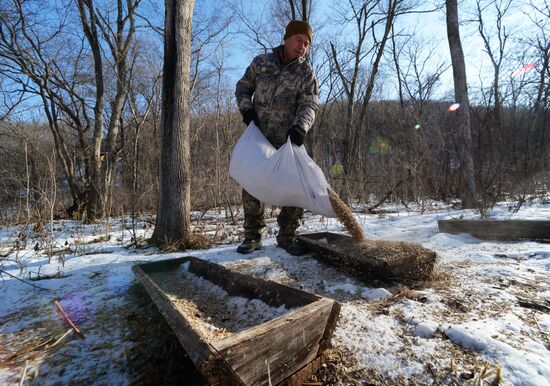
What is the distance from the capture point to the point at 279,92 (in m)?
2.89

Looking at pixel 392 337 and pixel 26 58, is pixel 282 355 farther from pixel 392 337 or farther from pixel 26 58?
pixel 26 58

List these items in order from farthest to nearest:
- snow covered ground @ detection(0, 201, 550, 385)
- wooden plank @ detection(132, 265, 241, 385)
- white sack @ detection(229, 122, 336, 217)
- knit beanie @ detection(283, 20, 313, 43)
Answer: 1. knit beanie @ detection(283, 20, 313, 43)
2. white sack @ detection(229, 122, 336, 217)
3. snow covered ground @ detection(0, 201, 550, 385)
4. wooden plank @ detection(132, 265, 241, 385)

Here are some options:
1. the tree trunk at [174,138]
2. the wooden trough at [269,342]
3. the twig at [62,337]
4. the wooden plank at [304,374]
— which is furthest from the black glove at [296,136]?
the twig at [62,337]

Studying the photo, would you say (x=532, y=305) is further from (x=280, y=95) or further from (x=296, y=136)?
(x=280, y=95)

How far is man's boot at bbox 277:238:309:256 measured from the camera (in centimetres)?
281

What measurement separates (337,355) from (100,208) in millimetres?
7491

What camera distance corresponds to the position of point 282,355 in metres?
0.94

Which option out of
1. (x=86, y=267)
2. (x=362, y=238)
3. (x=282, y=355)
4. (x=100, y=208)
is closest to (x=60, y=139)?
(x=100, y=208)

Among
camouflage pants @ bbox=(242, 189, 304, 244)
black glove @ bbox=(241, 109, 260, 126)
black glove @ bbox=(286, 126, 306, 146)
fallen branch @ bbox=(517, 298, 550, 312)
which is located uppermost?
black glove @ bbox=(241, 109, 260, 126)

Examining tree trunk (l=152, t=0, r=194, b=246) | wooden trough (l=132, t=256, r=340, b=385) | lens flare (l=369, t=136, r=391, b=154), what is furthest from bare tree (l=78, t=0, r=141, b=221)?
lens flare (l=369, t=136, r=391, b=154)

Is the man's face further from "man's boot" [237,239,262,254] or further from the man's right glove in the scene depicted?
"man's boot" [237,239,262,254]

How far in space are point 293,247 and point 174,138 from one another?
1864mm

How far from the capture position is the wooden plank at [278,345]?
813 millimetres

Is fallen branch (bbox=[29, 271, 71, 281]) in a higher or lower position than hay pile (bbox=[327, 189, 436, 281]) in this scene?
lower
